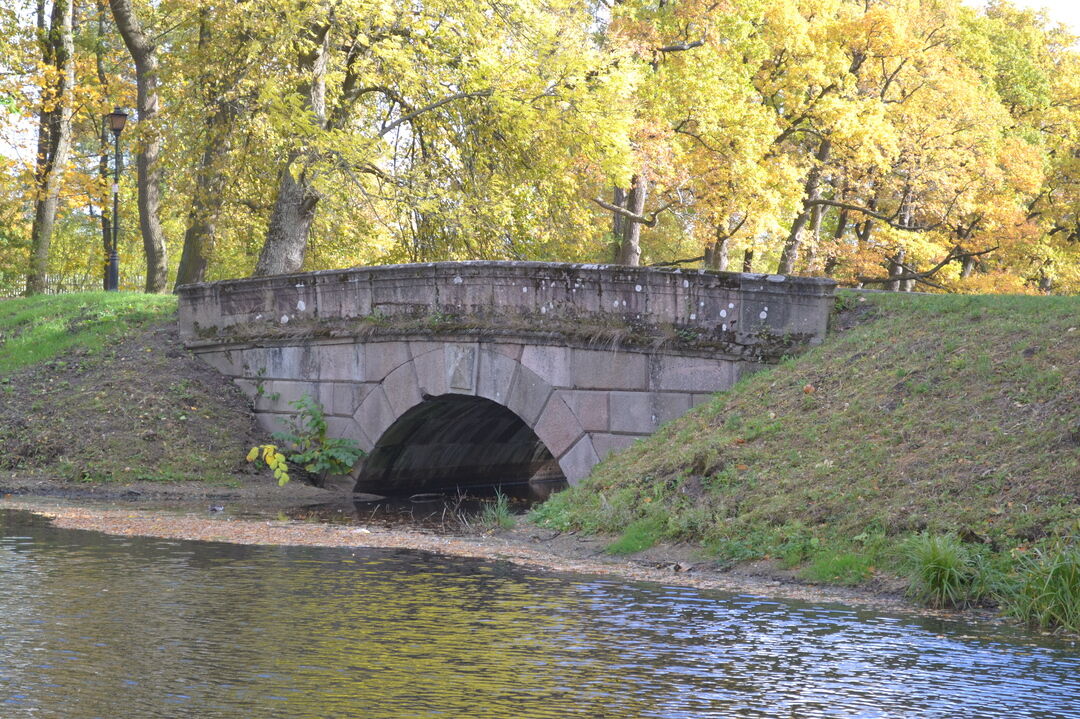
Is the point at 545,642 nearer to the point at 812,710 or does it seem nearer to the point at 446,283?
the point at 812,710

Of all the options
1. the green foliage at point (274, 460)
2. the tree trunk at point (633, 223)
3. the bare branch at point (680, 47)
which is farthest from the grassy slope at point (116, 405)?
the bare branch at point (680, 47)

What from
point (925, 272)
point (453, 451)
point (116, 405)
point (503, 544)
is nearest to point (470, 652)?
point (503, 544)

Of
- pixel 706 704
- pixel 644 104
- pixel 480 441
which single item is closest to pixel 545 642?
pixel 706 704

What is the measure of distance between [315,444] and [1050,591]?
11403mm

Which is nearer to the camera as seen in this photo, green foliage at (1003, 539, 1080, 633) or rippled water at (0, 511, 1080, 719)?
rippled water at (0, 511, 1080, 719)

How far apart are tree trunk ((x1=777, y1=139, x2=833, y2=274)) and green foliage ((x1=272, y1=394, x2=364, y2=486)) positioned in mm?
13282

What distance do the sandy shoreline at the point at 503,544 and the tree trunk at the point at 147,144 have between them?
1098cm

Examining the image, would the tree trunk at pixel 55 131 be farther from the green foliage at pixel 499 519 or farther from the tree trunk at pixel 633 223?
the green foliage at pixel 499 519

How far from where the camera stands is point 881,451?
10.0 m

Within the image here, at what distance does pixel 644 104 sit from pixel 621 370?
1065 cm

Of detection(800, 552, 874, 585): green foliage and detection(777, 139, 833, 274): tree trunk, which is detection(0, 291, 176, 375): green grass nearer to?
detection(777, 139, 833, 274): tree trunk

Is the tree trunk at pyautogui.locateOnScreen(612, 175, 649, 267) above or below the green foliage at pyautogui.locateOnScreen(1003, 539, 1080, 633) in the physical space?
above

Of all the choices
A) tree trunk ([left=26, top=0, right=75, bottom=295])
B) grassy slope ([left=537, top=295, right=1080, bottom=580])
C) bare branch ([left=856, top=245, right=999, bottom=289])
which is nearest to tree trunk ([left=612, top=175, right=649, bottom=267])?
bare branch ([left=856, top=245, right=999, bottom=289])

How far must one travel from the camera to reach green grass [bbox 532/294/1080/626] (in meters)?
8.78
